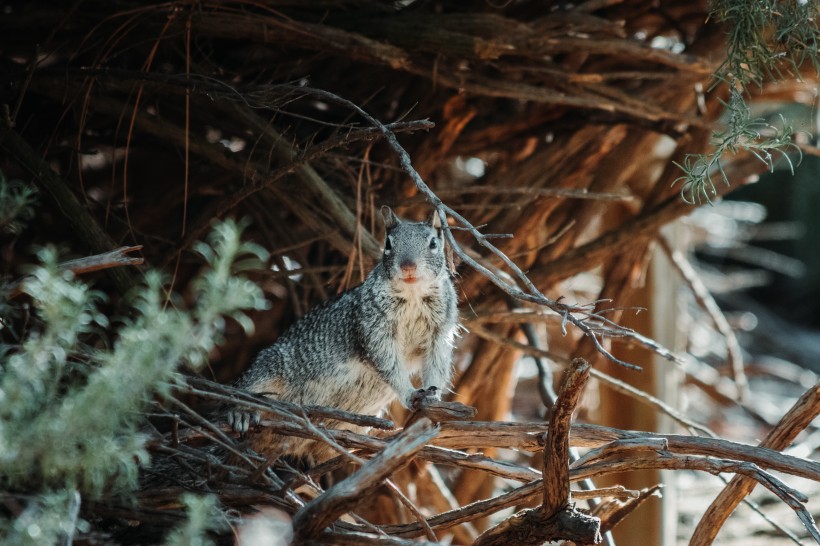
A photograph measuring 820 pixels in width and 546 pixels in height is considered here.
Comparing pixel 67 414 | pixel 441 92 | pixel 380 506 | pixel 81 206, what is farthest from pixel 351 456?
pixel 441 92

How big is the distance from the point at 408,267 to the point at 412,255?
0.09m

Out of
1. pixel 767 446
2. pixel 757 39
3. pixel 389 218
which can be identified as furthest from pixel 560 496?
pixel 757 39

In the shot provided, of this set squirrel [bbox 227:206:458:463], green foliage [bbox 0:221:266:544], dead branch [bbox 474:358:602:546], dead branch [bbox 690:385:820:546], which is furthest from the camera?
squirrel [bbox 227:206:458:463]

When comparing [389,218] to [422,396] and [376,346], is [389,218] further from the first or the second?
[422,396]

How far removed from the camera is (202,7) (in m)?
3.85

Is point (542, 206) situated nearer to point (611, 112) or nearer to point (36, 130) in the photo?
point (611, 112)

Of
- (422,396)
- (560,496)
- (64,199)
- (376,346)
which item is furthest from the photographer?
(376,346)

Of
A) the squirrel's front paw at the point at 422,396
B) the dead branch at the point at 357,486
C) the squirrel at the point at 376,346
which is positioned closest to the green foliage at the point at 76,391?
the dead branch at the point at 357,486

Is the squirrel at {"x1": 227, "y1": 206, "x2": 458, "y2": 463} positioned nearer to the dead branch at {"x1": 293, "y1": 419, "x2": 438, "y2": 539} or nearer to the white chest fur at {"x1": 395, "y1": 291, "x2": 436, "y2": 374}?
the white chest fur at {"x1": 395, "y1": 291, "x2": 436, "y2": 374}

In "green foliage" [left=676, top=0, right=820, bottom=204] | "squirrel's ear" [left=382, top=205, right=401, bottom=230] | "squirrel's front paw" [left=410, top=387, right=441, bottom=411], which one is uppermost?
"green foliage" [left=676, top=0, right=820, bottom=204]

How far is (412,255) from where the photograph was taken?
3.51 meters

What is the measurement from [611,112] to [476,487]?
2020 mm

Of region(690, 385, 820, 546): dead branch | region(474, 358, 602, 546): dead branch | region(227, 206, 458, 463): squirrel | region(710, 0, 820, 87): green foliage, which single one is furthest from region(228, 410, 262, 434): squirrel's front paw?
region(710, 0, 820, 87): green foliage

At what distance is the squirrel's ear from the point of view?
3711mm
